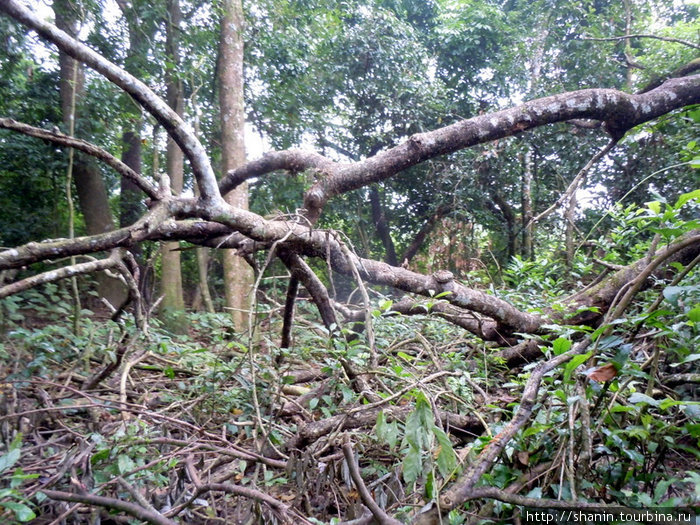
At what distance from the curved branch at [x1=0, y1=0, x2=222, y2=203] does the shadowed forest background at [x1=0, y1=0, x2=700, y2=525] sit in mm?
15

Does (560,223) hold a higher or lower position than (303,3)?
lower

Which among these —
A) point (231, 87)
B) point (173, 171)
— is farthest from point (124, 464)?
point (173, 171)

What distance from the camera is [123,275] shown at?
2.33 m

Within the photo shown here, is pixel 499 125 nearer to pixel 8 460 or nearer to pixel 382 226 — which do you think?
pixel 8 460

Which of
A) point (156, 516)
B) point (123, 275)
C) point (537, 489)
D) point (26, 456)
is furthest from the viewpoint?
point (123, 275)

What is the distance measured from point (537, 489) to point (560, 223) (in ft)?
17.4

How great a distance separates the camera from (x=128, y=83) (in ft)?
7.22

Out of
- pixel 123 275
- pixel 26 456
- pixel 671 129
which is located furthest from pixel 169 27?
pixel 671 129

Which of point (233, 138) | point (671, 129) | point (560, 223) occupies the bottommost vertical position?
point (560, 223)

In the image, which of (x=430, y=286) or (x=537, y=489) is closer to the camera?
(x=537, y=489)

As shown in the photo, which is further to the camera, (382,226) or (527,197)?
(382,226)

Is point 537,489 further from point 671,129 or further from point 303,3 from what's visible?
point 303,3

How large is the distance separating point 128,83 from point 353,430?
80.9 inches

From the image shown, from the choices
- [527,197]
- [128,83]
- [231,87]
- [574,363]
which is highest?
[231,87]
